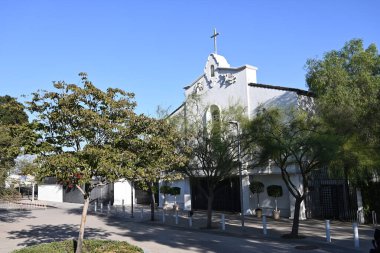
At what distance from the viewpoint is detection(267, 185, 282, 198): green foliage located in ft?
85.6

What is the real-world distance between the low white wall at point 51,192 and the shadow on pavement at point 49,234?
29667 mm

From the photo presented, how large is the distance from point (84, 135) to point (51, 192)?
4557 cm

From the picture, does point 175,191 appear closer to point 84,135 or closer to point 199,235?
point 199,235

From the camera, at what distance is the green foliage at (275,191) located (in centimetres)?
2609

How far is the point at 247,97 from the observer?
28859 millimetres

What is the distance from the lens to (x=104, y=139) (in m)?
12.4

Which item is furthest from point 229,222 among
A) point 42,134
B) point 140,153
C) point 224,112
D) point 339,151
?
point 42,134

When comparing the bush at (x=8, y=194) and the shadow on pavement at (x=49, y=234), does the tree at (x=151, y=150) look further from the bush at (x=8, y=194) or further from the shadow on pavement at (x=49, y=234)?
the bush at (x=8, y=194)

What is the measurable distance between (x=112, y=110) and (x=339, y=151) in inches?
416

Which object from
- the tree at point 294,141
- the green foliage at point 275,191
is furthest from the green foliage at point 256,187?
the tree at point 294,141

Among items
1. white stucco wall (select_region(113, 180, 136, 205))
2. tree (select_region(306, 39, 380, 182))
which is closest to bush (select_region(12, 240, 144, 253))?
tree (select_region(306, 39, 380, 182))

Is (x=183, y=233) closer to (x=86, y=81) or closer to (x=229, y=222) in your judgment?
(x=229, y=222)

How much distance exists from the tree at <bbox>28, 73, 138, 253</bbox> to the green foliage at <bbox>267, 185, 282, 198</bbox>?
623 inches

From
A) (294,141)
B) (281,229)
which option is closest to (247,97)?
(281,229)
